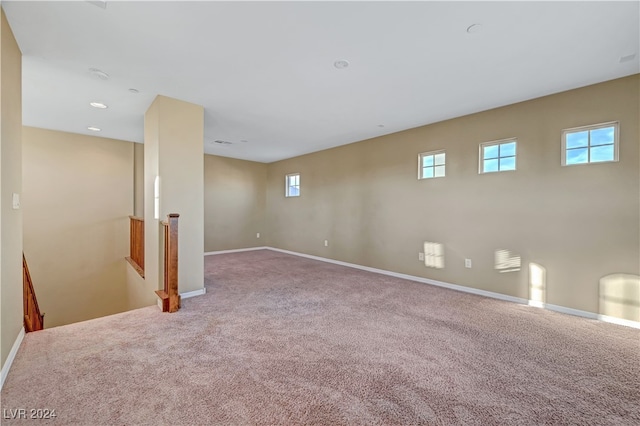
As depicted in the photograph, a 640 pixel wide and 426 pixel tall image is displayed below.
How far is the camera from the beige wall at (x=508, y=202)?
2803 millimetres

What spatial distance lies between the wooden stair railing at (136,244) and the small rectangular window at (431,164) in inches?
196

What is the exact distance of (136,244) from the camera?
4957 millimetres

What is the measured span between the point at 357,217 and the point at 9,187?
473cm

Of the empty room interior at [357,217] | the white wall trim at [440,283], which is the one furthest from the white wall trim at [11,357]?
the white wall trim at [440,283]

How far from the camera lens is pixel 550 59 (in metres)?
2.45

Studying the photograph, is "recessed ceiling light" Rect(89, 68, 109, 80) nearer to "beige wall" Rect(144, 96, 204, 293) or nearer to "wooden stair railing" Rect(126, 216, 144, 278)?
"beige wall" Rect(144, 96, 204, 293)

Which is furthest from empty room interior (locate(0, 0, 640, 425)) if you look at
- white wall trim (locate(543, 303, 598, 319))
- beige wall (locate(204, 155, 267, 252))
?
beige wall (locate(204, 155, 267, 252))

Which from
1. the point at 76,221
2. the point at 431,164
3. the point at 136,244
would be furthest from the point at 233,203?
the point at 431,164

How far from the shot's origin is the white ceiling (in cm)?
188

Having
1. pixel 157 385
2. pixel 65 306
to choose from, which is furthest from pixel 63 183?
pixel 157 385

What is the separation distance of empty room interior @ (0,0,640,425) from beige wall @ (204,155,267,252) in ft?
5.51

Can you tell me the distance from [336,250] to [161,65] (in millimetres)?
4503

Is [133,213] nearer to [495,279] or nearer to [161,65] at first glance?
[161,65]

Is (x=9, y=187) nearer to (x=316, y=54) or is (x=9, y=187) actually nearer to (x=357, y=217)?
(x=316, y=54)
